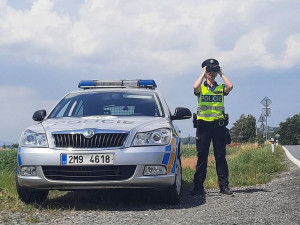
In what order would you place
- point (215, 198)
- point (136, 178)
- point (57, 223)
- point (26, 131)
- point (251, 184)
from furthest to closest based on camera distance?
point (251, 184) → point (215, 198) → point (26, 131) → point (136, 178) → point (57, 223)

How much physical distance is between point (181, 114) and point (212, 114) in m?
0.59

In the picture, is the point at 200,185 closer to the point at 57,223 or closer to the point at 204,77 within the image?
the point at 204,77

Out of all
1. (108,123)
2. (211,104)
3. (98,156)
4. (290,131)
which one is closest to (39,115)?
(108,123)

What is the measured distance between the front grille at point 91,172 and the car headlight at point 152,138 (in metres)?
0.33

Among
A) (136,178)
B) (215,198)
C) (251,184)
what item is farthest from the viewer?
(251,184)

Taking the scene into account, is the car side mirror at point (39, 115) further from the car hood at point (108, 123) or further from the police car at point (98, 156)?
the police car at point (98, 156)

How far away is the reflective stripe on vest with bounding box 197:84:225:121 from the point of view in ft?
25.0

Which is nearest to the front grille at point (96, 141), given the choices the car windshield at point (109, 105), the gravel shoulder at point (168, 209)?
the gravel shoulder at point (168, 209)

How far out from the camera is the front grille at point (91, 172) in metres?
6.04

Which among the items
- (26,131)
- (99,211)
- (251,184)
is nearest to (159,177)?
(99,211)

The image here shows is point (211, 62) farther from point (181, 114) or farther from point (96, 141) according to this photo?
point (96, 141)

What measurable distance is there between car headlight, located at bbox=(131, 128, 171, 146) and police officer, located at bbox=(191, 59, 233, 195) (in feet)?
4.87

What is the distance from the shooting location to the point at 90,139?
6078mm

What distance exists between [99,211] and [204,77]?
283 centimetres
